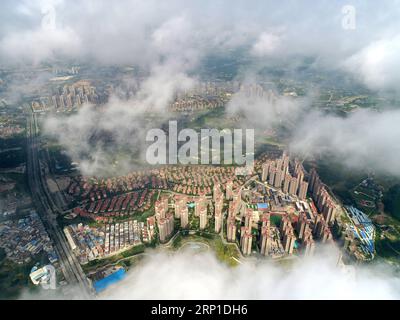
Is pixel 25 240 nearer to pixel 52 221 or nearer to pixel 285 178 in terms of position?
pixel 52 221

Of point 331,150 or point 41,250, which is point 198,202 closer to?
point 41,250

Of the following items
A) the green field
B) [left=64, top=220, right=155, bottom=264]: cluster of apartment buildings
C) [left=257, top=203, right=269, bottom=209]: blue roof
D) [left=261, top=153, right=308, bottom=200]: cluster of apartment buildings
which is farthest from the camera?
[left=261, top=153, right=308, bottom=200]: cluster of apartment buildings

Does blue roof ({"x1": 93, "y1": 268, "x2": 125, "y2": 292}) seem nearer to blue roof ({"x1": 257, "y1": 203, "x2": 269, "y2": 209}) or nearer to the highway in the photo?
the highway

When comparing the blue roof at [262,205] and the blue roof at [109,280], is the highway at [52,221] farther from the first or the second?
the blue roof at [262,205]

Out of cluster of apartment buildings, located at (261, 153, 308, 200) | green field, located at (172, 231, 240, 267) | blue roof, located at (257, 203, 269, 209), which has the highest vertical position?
cluster of apartment buildings, located at (261, 153, 308, 200)

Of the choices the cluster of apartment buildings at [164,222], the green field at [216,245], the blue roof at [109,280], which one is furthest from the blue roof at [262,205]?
the blue roof at [109,280]

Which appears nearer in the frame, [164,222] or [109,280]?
[109,280]

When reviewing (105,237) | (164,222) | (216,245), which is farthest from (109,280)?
(216,245)

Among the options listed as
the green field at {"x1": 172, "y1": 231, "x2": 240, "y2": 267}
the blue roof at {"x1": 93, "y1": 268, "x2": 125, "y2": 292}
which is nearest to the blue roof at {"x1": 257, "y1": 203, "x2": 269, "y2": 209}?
the green field at {"x1": 172, "y1": 231, "x2": 240, "y2": 267}
